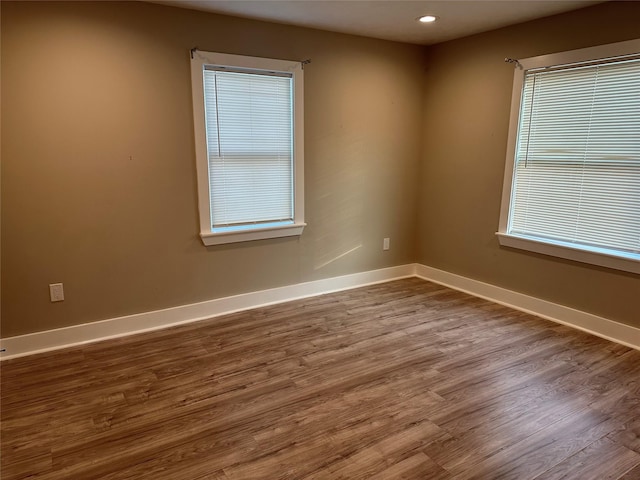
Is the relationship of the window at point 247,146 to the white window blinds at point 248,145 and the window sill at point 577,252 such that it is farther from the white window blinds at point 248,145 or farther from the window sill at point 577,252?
the window sill at point 577,252

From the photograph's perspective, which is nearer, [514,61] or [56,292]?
[56,292]

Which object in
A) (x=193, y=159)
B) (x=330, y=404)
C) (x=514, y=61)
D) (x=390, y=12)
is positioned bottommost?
(x=330, y=404)

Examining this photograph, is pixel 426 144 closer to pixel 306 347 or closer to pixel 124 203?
pixel 306 347

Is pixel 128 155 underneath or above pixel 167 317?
above

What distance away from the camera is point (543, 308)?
11.4 ft

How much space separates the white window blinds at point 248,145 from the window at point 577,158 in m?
1.94

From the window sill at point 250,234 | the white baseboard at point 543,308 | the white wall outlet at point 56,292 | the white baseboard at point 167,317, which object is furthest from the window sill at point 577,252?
the white wall outlet at point 56,292

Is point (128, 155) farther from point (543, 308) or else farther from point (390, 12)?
point (543, 308)

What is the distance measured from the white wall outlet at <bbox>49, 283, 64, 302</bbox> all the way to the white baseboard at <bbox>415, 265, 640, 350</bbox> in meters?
3.37

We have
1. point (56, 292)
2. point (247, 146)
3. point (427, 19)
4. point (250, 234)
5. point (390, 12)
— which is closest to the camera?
point (56, 292)

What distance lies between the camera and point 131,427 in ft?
6.83

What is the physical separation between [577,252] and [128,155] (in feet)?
11.1

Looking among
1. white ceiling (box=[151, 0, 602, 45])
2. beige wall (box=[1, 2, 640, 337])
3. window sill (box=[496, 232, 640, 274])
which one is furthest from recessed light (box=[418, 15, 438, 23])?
window sill (box=[496, 232, 640, 274])

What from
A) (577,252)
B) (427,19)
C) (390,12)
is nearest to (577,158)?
(577,252)
